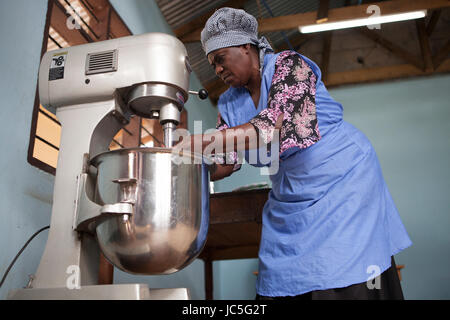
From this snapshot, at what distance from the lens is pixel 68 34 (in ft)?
7.33

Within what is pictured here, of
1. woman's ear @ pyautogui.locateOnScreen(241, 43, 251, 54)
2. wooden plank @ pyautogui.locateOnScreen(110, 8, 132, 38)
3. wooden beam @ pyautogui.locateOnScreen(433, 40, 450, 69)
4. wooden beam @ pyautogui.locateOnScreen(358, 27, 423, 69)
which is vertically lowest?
woman's ear @ pyautogui.locateOnScreen(241, 43, 251, 54)

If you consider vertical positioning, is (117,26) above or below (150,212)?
above

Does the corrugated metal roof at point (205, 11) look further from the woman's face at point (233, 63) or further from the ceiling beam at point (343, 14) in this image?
the woman's face at point (233, 63)

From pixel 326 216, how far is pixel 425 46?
530 cm

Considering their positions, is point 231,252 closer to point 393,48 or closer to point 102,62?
point 102,62

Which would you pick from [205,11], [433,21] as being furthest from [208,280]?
[433,21]

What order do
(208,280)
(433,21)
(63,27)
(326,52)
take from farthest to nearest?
(326,52) → (433,21) → (208,280) → (63,27)

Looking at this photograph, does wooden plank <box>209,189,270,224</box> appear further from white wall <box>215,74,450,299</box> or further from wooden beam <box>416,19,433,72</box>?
wooden beam <box>416,19,433,72</box>

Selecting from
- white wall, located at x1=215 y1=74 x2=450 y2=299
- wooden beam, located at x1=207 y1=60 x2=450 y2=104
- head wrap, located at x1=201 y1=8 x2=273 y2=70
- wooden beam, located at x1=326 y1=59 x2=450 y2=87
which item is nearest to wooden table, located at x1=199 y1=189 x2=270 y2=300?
head wrap, located at x1=201 y1=8 x2=273 y2=70

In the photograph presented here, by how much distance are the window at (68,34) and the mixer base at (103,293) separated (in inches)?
37.5

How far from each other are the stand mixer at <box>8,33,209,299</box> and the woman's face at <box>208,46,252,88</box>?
25 centimetres

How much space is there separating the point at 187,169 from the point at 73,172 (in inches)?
10.4

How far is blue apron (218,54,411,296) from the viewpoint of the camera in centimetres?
95

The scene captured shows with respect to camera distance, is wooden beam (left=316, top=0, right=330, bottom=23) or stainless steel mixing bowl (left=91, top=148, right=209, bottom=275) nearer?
stainless steel mixing bowl (left=91, top=148, right=209, bottom=275)
